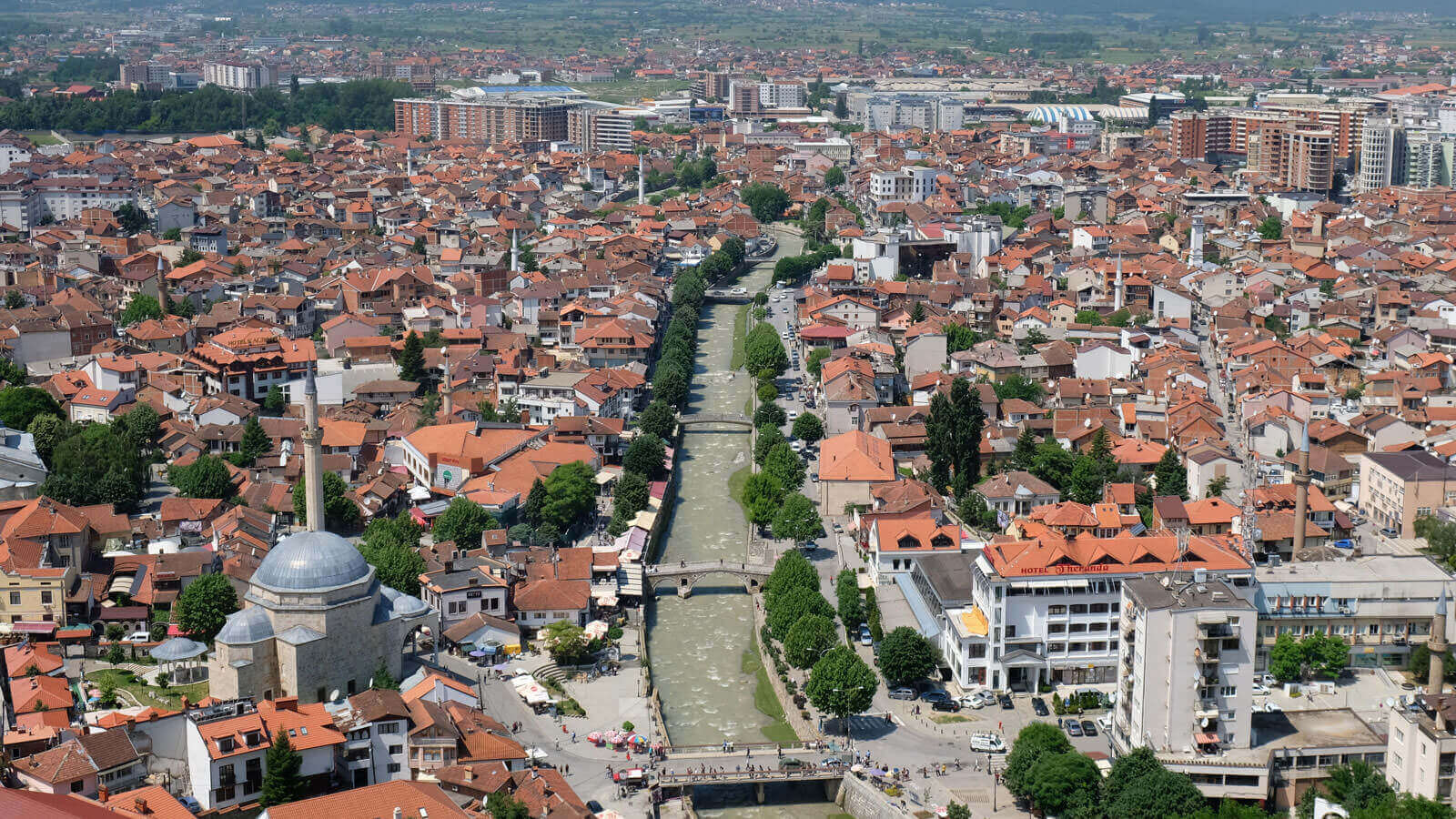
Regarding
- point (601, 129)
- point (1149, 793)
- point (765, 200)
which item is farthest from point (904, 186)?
point (1149, 793)

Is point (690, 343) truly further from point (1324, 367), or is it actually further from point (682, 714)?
point (682, 714)

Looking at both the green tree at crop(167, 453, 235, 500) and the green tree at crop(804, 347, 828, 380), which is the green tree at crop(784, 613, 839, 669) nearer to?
the green tree at crop(167, 453, 235, 500)

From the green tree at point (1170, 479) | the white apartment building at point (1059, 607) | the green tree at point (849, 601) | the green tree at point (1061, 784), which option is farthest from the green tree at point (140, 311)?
the green tree at point (1061, 784)

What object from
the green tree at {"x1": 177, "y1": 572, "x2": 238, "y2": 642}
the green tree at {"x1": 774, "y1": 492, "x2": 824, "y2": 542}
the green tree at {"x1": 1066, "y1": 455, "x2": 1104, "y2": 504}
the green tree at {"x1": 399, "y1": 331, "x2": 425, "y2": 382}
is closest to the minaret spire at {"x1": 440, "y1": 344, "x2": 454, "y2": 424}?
the green tree at {"x1": 399, "y1": 331, "x2": 425, "y2": 382}

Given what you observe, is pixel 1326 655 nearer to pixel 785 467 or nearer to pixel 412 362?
pixel 785 467

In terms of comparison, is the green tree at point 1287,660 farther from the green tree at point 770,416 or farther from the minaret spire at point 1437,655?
the green tree at point 770,416

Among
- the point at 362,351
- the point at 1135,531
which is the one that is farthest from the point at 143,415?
the point at 1135,531
